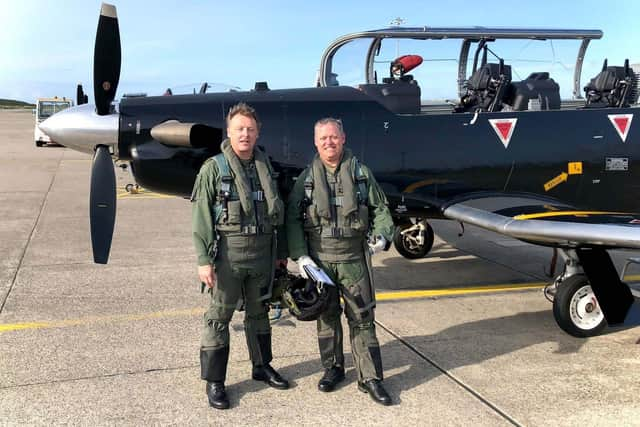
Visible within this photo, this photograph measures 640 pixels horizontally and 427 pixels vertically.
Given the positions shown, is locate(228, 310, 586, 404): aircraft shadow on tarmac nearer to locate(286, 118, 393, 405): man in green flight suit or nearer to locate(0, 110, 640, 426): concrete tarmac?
locate(0, 110, 640, 426): concrete tarmac

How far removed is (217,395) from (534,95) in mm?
4203

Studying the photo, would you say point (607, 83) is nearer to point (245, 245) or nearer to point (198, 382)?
point (245, 245)

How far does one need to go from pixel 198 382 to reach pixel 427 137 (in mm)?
2949

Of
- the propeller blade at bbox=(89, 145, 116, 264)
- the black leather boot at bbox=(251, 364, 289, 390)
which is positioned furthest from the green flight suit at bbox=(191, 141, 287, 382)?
the propeller blade at bbox=(89, 145, 116, 264)

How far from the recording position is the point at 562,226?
413cm

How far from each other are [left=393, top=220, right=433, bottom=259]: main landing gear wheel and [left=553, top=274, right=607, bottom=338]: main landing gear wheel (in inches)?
98.3

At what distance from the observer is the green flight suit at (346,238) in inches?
135

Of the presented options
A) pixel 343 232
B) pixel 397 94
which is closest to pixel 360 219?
pixel 343 232

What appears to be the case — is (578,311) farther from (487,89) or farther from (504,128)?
(487,89)

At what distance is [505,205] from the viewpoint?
16.4 feet

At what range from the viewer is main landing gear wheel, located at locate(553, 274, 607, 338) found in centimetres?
459

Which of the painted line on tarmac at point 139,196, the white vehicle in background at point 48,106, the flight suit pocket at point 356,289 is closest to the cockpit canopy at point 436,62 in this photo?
the flight suit pocket at point 356,289

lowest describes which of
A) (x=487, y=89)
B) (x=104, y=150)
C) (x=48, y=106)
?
(x=104, y=150)

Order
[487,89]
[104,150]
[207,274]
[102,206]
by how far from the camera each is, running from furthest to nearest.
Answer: [487,89]
[104,150]
[102,206]
[207,274]
